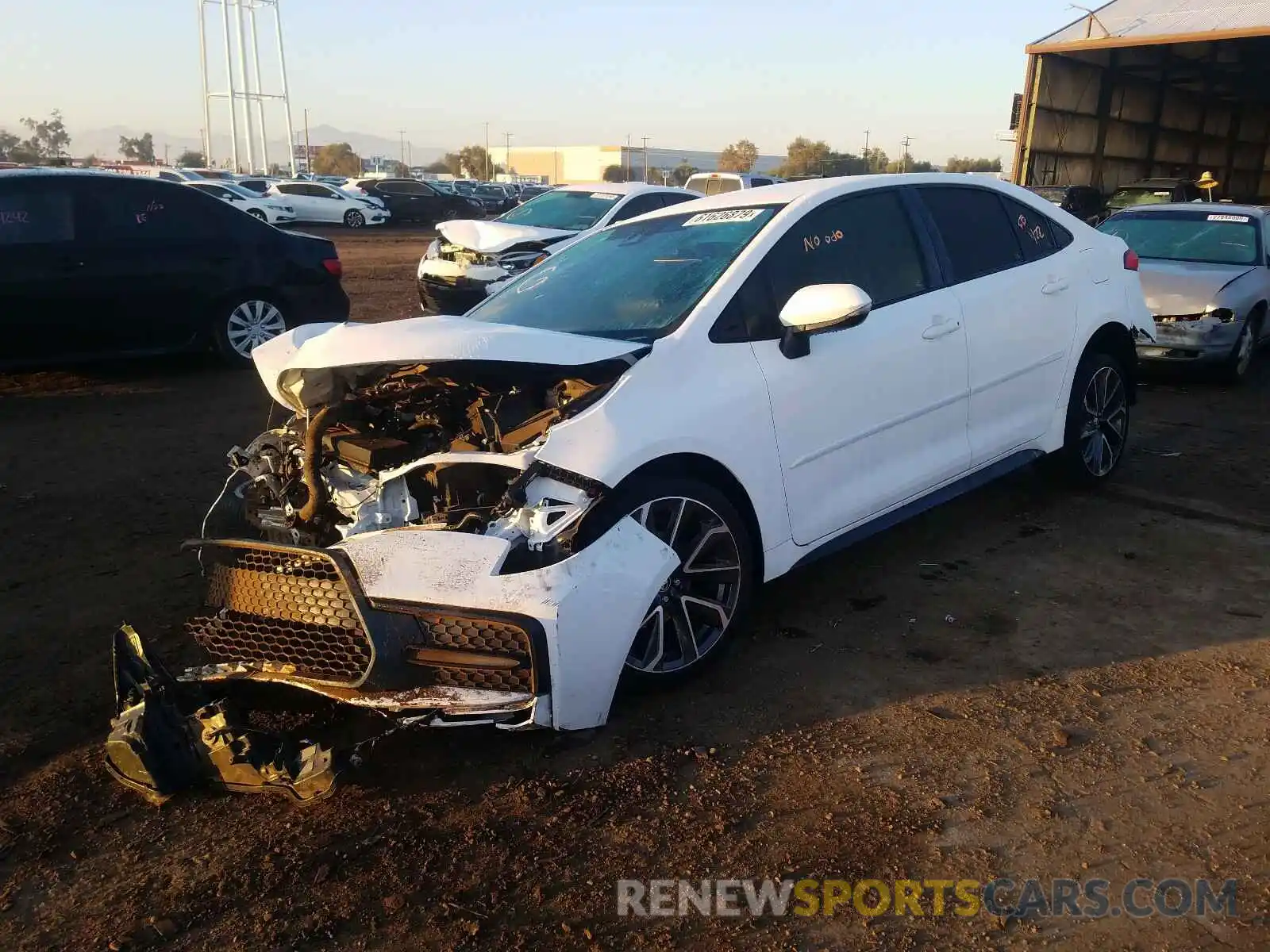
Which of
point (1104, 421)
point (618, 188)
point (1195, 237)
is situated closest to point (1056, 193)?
point (1195, 237)

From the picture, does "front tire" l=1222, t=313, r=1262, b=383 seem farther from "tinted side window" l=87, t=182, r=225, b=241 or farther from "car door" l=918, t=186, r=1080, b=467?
"tinted side window" l=87, t=182, r=225, b=241

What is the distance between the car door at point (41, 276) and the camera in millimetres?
7316

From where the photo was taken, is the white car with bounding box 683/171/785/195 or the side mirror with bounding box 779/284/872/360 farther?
the white car with bounding box 683/171/785/195

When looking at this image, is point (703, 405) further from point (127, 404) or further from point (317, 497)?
point (127, 404)

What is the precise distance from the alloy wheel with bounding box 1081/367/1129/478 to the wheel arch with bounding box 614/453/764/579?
8.39 ft

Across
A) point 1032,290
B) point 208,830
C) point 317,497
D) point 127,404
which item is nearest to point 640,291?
point 317,497

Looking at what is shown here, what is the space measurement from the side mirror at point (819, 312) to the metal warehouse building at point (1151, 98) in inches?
692

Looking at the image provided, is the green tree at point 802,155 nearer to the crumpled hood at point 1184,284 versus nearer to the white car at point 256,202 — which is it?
the white car at point 256,202

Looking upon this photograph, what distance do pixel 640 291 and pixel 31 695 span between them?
8.52 ft

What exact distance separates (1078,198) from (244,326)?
17332 mm

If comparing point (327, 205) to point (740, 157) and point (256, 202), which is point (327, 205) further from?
point (740, 157)

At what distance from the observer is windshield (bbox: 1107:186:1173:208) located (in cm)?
1969

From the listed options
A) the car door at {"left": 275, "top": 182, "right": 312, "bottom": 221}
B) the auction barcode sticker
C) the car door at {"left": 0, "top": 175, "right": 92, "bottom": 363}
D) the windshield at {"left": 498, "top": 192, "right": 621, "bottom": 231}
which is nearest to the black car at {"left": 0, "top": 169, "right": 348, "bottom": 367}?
the car door at {"left": 0, "top": 175, "right": 92, "bottom": 363}

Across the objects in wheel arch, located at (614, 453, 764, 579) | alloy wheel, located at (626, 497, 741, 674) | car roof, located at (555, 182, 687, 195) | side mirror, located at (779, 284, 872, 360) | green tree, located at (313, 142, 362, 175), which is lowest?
alloy wheel, located at (626, 497, 741, 674)
